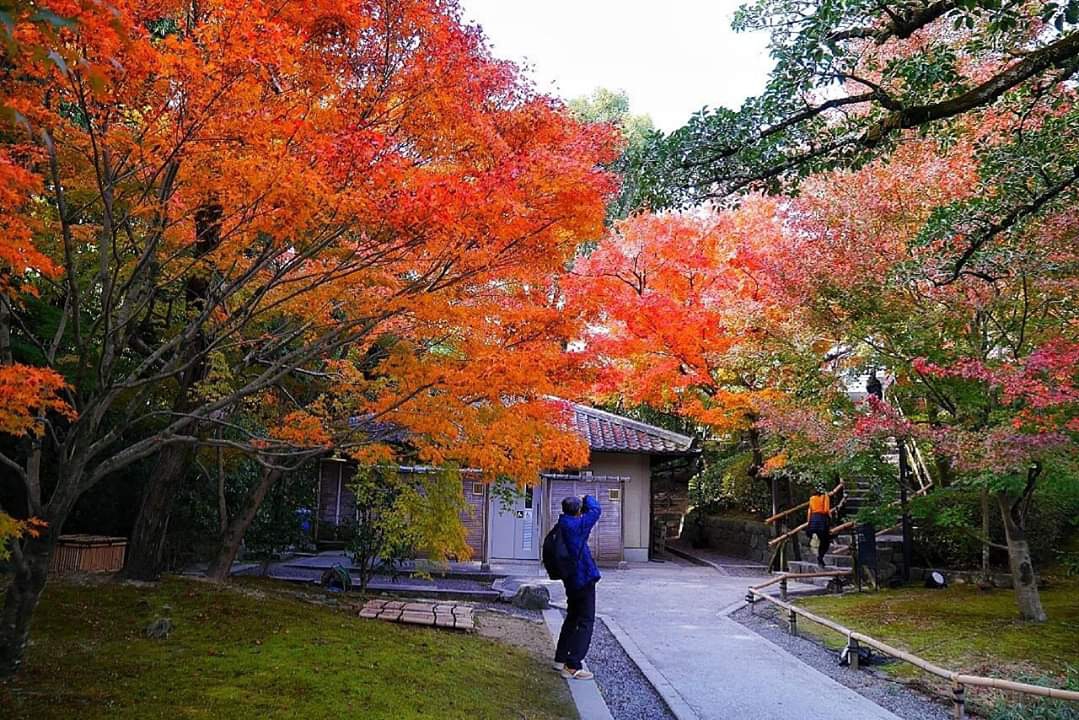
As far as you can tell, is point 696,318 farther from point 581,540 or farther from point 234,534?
point 581,540

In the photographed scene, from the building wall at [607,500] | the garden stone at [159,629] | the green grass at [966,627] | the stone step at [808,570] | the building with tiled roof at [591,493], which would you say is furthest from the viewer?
the building wall at [607,500]

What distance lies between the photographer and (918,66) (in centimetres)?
558

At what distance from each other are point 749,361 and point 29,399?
13.9 m

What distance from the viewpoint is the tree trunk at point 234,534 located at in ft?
35.4

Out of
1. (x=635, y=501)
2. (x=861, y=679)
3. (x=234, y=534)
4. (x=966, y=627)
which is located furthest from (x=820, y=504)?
(x=234, y=534)

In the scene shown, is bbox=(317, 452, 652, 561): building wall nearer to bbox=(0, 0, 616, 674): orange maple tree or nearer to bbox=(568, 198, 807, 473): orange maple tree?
bbox=(568, 198, 807, 473): orange maple tree

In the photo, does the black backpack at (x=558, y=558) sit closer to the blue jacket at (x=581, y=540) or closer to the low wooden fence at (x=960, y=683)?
the blue jacket at (x=581, y=540)

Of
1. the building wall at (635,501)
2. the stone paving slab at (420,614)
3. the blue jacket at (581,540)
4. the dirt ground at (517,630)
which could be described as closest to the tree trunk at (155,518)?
the stone paving slab at (420,614)

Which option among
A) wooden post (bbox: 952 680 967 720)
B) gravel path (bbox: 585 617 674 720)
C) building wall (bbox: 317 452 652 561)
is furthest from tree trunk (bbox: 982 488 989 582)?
building wall (bbox: 317 452 652 561)

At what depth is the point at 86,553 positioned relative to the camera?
11805 millimetres

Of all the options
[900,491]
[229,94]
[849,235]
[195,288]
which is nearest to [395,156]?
[229,94]

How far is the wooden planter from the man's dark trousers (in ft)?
24.7

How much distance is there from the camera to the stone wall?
20.7 metres

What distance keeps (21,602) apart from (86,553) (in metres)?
7.22
